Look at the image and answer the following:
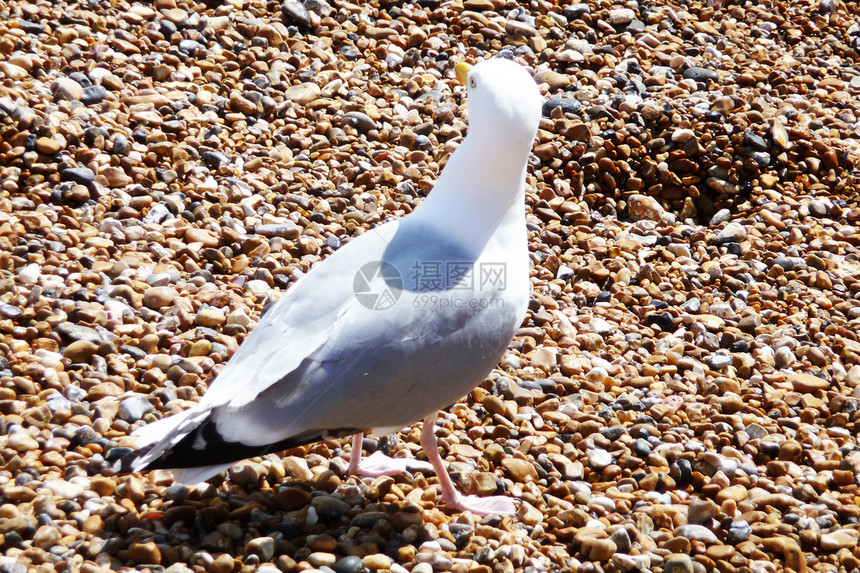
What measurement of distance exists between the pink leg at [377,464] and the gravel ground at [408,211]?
0.05m

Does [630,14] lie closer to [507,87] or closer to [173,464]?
[507,87]

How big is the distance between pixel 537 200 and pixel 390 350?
2.15 meters

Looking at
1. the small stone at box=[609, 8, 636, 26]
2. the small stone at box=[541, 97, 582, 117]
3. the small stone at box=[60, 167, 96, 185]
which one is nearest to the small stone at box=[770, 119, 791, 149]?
the small stone at box=[541, 97, 582, 117]

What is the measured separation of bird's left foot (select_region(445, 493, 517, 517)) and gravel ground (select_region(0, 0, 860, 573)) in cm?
4

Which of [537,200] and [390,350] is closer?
[390,350]

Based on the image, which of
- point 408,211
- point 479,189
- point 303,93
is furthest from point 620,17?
point 479,189

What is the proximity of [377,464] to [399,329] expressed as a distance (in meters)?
0.74

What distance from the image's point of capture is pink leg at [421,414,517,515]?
2.96 metres

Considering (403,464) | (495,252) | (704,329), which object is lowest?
(403,464)

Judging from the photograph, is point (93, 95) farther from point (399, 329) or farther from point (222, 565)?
point (222, 565)

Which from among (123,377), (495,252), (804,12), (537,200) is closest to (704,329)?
(537,200)

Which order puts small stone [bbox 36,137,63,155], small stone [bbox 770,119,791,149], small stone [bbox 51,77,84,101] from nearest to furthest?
small stone [bbox 36,137,63,155], small stone [bbox 51,77,84,101], small stone [bbox 770,119,791,149]

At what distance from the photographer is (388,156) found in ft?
14.9

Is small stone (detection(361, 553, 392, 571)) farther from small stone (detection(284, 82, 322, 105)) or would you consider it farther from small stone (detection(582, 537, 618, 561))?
small stone (detection(284, 82, 322, 105))
